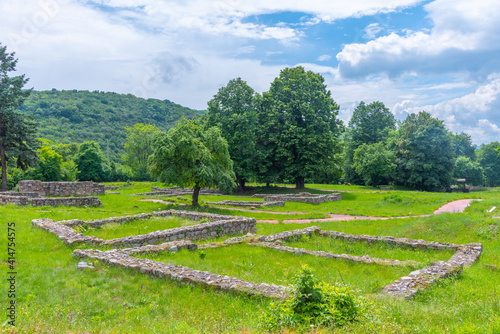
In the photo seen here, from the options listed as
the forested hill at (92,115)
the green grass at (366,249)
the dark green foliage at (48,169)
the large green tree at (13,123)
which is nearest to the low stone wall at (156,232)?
the green grass at (366,249)

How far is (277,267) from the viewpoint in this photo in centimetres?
1004

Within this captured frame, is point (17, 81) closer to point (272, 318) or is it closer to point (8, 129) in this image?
point (8, 129)

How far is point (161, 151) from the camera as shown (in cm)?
2286

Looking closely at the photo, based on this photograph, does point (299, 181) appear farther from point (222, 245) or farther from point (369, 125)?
point (369, 125)

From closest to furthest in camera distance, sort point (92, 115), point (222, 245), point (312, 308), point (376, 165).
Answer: point (312, 308) → point (222, 245) → point (376, 165) → point (92, 115)

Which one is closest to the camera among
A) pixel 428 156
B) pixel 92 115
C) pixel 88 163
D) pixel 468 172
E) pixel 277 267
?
pixel 277 267

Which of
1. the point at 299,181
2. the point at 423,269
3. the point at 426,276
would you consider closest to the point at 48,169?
the point at 299,181

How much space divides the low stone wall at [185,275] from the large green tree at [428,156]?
4758cm

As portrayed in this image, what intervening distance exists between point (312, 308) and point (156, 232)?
8996 mm

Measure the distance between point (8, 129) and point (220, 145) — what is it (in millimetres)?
20351

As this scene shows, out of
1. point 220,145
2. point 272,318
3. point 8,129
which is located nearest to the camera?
point 272,318

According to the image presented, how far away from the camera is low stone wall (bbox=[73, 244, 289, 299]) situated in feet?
23.5

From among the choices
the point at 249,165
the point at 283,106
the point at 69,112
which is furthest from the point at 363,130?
the point at 69,112

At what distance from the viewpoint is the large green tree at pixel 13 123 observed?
29.9m
